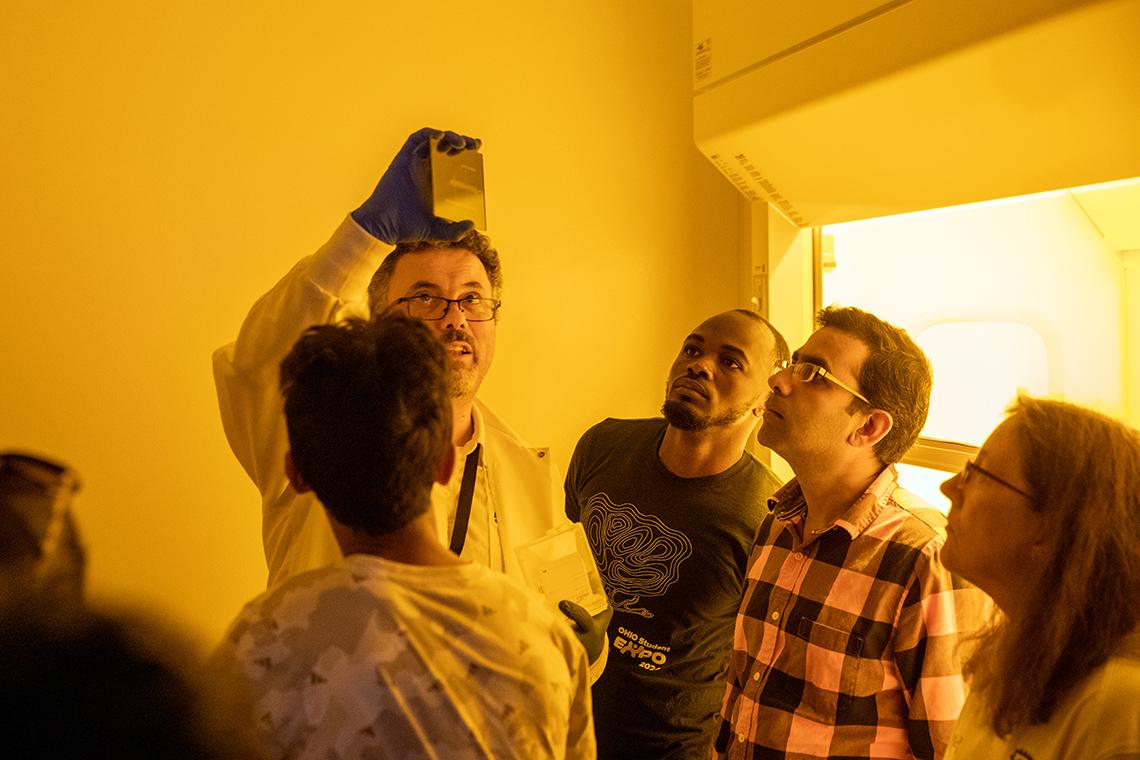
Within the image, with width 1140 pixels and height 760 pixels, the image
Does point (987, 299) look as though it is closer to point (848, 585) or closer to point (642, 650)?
point (848, 585)

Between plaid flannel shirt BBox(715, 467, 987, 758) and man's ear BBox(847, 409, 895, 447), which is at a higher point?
man's ear BBox(847, 409, 895, 447)

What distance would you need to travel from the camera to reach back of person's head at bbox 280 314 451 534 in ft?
2.02

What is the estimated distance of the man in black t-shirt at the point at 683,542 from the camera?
1.46m

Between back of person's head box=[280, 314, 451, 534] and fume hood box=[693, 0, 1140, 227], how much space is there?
810mm

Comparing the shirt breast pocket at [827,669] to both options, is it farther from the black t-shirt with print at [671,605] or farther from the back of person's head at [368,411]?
the back of person's head at [368,411]

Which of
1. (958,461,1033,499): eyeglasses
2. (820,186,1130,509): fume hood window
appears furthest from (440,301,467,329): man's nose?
(820,186,1130,509): fume hood window

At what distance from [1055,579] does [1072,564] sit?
1.1 inches

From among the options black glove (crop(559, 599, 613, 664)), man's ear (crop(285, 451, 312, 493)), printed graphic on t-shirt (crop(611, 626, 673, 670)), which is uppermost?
man's ear (crop(285, 451, 312, 493))

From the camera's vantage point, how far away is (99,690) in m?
0.32

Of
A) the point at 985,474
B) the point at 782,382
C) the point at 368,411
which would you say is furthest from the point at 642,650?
A: the point at 368,411

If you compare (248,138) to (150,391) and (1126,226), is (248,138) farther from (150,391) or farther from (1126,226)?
(1126,226)

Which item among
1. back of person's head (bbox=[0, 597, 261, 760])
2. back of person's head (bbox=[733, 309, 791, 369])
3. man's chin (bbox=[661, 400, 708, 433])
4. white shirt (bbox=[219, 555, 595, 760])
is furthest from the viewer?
back of person's head (bbox=[733, 309, 791, 369])

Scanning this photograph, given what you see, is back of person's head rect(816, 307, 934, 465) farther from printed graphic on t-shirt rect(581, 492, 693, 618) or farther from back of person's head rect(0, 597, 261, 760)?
back of person's head rect(0, 597, 261, 760)

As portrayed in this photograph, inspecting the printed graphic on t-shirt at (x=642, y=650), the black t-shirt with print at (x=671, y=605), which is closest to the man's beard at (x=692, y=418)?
the black t-shirt with print at (x=671, y=605)
